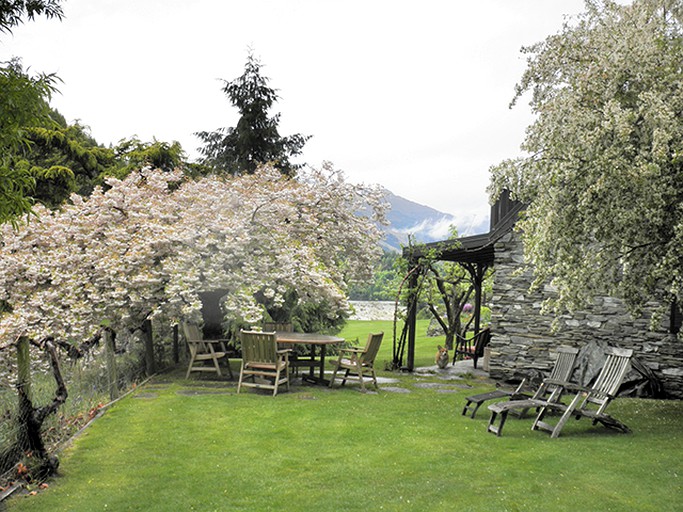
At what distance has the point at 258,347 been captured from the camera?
333 inches

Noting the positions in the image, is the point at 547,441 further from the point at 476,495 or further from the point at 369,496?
the point at 369,496

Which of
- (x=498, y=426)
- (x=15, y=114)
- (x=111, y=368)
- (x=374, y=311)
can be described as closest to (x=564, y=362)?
(x=498, y=426)

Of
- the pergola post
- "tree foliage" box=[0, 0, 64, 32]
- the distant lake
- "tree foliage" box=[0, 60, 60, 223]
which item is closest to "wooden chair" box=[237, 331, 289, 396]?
the pergola post

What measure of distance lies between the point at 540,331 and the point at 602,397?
3.88 m

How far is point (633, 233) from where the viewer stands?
20.6ft

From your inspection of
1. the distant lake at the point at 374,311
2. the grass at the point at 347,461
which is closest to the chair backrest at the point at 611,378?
the grass at the point at 347,461

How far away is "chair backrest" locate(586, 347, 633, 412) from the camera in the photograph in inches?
255

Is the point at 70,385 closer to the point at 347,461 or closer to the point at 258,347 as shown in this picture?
the point at 258,347

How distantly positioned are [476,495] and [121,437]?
3.60 meters

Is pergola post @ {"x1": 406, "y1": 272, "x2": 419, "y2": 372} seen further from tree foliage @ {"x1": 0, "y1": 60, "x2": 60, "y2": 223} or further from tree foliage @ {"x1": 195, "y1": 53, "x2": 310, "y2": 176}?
tree foliage @ {"x1": 0, "y1": 60, "x2": 60, "y2": 223}

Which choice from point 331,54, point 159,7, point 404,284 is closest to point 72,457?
point 404,284

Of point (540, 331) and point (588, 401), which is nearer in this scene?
point (588, 401)

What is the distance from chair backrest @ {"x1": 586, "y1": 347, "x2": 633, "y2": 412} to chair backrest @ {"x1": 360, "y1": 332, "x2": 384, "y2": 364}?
10.3 ft

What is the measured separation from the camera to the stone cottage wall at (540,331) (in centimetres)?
948
